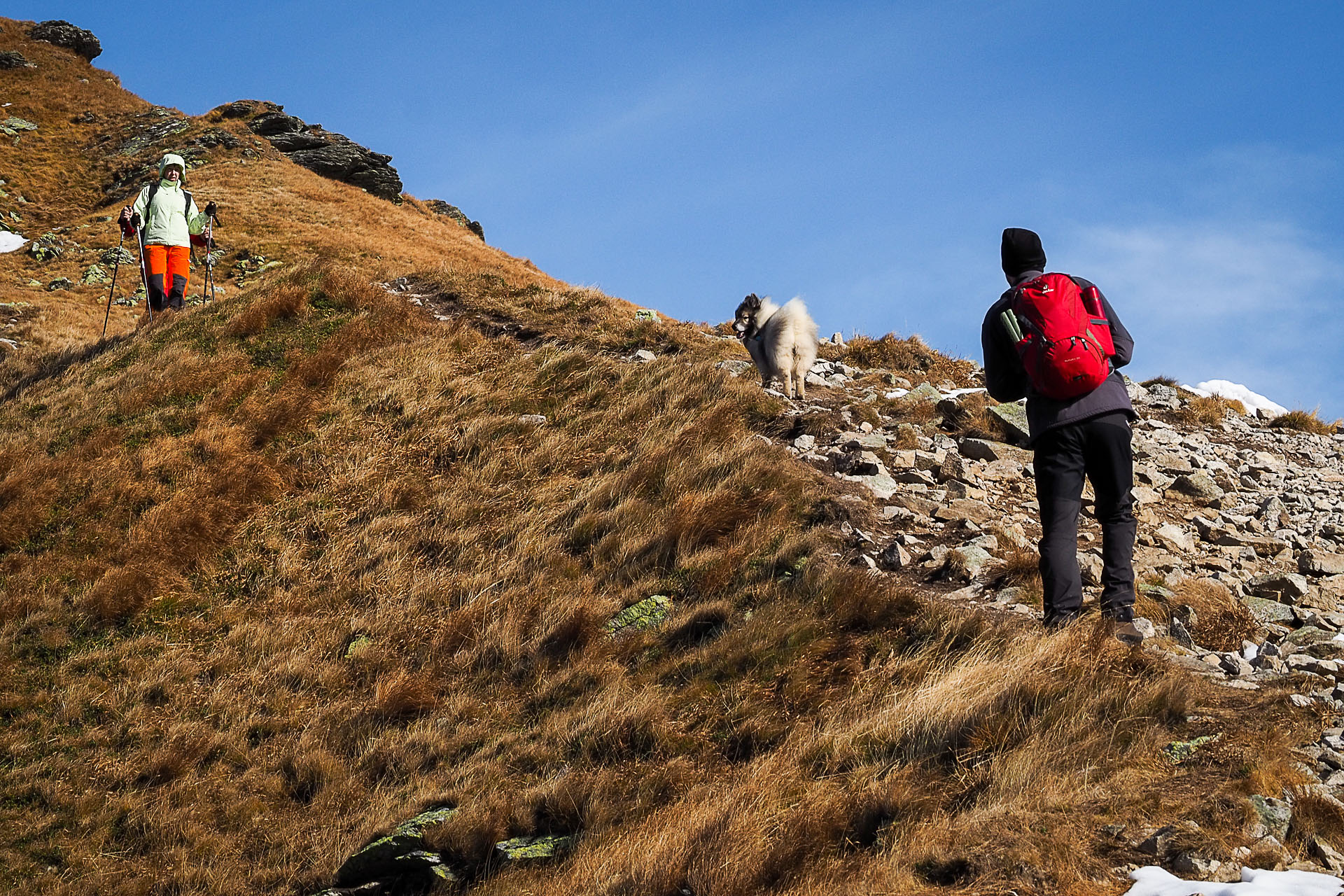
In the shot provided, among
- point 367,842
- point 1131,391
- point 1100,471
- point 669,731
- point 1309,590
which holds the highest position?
point 1131,391

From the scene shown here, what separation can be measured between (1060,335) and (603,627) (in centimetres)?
383

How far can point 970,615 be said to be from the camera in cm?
582

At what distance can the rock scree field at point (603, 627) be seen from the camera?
4.45m

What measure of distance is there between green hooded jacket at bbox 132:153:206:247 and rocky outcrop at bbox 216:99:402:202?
89.8 feet

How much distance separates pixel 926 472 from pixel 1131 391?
6120mm

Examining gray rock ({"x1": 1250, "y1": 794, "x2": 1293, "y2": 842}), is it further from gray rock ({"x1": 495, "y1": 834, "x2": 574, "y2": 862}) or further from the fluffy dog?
the fluffy dog

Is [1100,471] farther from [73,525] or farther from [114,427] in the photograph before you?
[114,427]

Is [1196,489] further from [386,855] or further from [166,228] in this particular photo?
[166,228]

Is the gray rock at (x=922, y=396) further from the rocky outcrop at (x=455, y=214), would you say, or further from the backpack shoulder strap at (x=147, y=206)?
the rocky outcrop at (x=455, y=214)

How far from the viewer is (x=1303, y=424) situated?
13.0 m

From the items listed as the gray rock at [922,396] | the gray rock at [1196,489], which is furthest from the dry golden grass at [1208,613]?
the gray rock at [922,396]

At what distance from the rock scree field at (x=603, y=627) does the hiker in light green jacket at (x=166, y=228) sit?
1.06 m

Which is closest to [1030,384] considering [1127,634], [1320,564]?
[1127,634]

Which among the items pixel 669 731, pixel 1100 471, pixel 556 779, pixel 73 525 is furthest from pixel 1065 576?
pixel 73 525
